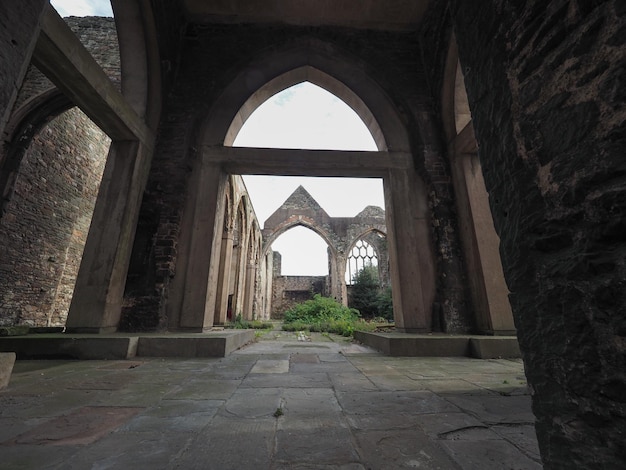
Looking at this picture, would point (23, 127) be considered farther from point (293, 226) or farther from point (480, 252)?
point (293, 226)

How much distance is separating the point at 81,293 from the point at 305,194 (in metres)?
17.3

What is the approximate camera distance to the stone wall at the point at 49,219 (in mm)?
7719

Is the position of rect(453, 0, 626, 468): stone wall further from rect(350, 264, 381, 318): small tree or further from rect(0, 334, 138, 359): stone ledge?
rect(350, 264, 381, 318): small tree

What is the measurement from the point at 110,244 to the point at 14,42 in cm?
285

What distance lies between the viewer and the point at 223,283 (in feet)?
26.2

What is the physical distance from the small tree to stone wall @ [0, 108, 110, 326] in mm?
14384

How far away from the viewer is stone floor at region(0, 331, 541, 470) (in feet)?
3.77

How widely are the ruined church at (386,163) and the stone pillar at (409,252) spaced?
33mm

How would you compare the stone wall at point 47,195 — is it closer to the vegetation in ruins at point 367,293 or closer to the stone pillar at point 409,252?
the stone pillar at point 409,252

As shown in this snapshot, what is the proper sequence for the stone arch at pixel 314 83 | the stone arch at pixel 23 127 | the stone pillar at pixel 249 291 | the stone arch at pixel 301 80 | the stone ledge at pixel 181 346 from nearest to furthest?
the stone ledge at pixel 181 346 < the stone arch at pixel 301 80 < the stone arch at pixel 314 83 < the stone arch at pixel 23 127 < the stone pillar at pixel 249 291

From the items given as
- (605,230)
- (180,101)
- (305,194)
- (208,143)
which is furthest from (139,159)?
(305,194)

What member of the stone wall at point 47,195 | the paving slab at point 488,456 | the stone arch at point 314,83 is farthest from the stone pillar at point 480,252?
the stone wall at point 47,195

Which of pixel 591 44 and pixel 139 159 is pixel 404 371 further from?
pixel 139 159

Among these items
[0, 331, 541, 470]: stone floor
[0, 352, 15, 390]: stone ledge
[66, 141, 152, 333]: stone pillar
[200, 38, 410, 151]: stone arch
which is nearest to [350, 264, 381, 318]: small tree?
[200, 38, 410, 151]: stone arch
